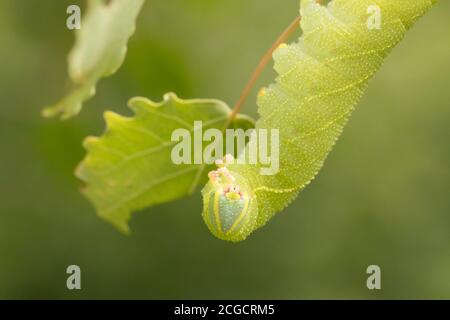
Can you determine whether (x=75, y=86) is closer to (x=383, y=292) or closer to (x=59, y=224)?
(x=59, y=224)

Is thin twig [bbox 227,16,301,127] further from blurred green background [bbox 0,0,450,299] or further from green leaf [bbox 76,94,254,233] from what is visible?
blurred green background [bbox 0,0,450,299]

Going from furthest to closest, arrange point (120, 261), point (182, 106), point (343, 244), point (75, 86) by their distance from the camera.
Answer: point (343, 244) < point (120, 261) < point (182, 106) < point (75, 86)

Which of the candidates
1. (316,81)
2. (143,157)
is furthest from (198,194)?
(316,81)

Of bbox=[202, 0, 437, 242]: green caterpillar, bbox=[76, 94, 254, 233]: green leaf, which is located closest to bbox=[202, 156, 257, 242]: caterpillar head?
bbox=[202, 0, 437, 242]: green caterpillar

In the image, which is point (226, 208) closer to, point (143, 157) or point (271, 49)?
point (271, 49)

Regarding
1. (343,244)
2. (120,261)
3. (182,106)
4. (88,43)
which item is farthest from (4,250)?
(88,43)

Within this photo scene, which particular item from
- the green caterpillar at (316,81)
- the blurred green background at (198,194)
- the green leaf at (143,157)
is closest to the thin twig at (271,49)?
the green caterpillar at (316,81)

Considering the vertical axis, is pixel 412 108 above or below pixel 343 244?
above
